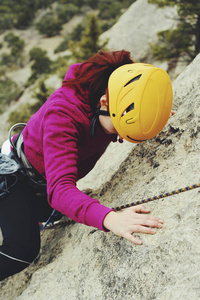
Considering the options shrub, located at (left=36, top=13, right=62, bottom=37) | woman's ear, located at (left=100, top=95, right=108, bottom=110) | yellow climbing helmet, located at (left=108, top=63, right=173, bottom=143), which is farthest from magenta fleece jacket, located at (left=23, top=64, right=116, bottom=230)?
shrub, located at (left=36, top=13, right=62, bottom=37)

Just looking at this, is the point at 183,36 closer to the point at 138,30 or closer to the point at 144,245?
the point at 138,30

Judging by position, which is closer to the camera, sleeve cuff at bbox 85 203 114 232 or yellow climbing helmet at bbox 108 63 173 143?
sleeve cuff at bbox 85 203 114 232

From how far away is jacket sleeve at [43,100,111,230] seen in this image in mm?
1862

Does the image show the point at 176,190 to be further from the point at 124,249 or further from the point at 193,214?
the point at 124,249

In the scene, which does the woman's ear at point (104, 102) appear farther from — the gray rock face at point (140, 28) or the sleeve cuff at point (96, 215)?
the gray rock face at point (140, 28)

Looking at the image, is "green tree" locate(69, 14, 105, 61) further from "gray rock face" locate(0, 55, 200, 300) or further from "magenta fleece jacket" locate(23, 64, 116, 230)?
"magenta fleece jacket" locate(23, 64, 116, 230)

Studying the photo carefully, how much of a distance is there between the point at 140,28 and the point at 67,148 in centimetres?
2074

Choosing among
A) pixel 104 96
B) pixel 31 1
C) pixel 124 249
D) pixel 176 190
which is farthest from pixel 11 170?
pixel 31 1

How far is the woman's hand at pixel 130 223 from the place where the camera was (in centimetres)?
173

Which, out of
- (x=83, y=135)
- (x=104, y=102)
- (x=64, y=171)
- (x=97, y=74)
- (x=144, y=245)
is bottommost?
(x=144, y=245)

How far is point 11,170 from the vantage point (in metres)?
2.60

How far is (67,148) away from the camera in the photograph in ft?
6.54

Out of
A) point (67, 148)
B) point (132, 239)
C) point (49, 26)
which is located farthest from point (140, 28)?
point (49, 26)

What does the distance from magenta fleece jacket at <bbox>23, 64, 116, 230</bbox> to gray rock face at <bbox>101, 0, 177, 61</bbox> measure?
1802 cm
